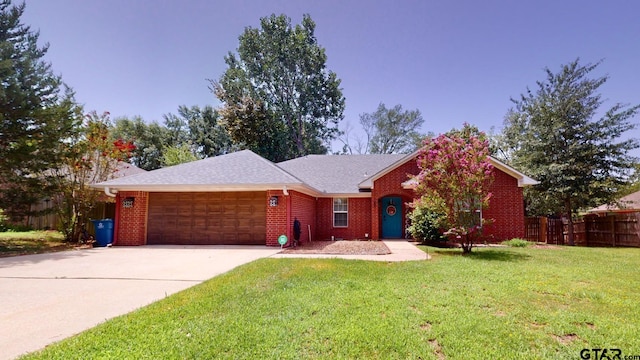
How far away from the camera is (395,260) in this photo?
913 cm

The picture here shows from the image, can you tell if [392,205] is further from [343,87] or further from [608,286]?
[343,87]

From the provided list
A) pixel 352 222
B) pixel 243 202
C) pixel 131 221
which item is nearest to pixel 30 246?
pixel 131 221

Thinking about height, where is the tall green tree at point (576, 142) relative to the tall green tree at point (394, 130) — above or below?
below

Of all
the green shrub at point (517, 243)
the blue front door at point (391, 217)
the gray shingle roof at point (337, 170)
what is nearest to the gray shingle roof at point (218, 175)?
the gray shingle roof at point (337, 170)

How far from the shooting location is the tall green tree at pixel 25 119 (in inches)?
481

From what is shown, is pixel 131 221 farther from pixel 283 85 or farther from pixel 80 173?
pixel 283 85

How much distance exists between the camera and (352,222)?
54.6ft

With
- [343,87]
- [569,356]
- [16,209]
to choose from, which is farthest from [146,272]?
[343,87]

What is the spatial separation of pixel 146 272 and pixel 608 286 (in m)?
9.57

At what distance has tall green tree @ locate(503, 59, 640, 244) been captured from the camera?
15.9 metres

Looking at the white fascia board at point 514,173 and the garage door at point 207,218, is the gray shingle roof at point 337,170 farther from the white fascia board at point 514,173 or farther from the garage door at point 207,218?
the garage door at point 207,218

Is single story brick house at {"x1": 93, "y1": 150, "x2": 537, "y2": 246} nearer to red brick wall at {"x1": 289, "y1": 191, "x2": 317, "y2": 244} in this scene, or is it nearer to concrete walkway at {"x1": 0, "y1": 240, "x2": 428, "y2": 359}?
red brick wall at {"x1": 289, "y1": 191, "x2": 317, "y2": 244}

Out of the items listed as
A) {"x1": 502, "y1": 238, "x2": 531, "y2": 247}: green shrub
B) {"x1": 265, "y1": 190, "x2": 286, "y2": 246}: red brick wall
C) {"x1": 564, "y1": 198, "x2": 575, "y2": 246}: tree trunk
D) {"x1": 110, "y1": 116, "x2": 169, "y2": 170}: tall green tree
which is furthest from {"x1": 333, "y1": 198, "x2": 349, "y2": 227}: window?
{"x1": 110, "y1": 116, "x2": 169, "y2": 170}: tall green tree

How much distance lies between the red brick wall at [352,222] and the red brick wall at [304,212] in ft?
1.71
